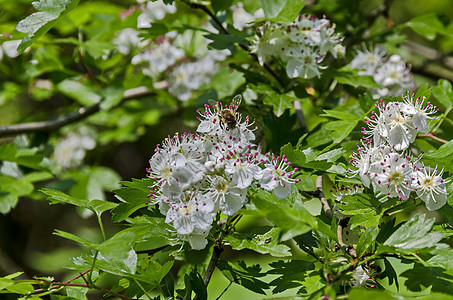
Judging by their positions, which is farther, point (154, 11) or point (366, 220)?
point (154, 11)

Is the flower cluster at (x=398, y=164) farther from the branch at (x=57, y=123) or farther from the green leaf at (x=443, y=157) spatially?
the branch at (x=57, y=123)

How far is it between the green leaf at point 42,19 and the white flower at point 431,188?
99cm

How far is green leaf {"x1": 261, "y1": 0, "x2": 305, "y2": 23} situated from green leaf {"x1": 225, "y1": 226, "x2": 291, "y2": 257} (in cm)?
67

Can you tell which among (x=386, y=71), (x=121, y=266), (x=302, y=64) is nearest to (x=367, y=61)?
(x=386, y=71)

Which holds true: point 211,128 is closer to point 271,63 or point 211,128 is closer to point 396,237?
point 396,237

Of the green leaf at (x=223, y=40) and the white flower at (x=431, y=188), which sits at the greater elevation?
the green leaf at (x=223, y=40)

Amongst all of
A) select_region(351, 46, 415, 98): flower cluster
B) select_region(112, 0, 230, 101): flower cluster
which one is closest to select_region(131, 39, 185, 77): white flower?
select_region(112, 0, 230, 101): flower cluster

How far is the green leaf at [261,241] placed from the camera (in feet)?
3.69

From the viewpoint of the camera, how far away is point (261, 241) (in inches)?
45.6

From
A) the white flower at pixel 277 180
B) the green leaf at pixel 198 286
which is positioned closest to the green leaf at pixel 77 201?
the green leaf at pixel 198 286

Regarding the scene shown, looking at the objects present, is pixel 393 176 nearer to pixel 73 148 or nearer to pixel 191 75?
pixel 191 75

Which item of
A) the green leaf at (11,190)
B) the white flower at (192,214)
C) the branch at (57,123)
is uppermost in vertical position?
the white flower at (192,214)

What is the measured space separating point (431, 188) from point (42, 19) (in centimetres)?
109

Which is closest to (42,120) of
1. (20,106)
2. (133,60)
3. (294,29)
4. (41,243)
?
(133,60)
